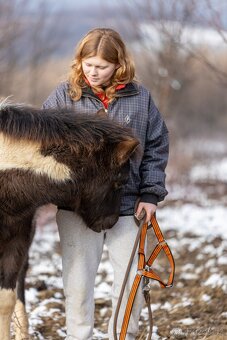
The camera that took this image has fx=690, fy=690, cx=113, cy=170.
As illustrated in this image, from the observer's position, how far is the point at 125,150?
4.21 metres

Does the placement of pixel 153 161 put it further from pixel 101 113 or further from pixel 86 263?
pixel 86 263

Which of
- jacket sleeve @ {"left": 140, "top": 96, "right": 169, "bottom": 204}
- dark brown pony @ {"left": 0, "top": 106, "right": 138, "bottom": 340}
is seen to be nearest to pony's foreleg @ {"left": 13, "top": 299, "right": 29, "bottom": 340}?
dark brown pony @ {"left": 0, "top": 106, "right": 138, "bottom": 340}

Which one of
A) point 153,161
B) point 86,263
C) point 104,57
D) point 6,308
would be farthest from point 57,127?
point 6,308

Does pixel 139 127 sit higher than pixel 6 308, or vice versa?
pixel 139 127

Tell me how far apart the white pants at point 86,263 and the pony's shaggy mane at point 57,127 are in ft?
2.23

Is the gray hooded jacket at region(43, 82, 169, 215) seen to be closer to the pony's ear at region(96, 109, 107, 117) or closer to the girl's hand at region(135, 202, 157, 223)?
the girl's hand at region(135, 202, 157, 223)

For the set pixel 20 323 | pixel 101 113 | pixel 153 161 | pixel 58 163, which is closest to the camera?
pixel 58 163

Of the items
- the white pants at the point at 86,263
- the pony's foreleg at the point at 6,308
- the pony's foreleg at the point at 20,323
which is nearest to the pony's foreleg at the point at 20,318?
the pony's foreleg at the point at 20,323

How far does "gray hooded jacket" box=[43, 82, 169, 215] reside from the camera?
4.61m

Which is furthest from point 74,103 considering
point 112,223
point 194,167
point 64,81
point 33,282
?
point 194,167

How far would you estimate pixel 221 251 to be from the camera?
8844 millimetres

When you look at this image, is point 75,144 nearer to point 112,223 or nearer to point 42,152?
point 42,152

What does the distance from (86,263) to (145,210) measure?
1.78 feet

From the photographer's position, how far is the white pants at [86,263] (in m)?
4.67
